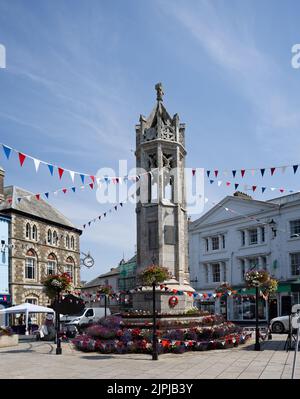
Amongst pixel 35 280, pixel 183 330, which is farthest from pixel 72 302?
pixel 35 280

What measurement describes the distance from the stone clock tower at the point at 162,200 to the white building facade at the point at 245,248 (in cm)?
1502

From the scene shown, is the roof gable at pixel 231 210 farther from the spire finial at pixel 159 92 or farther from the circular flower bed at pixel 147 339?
the circular flower bed at pixel 147 339

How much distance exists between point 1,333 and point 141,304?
6953 millimetres

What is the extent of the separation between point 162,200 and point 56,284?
230 inches

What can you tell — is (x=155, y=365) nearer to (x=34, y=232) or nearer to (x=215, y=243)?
(x=34, y=232)

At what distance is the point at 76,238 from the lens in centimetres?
4847

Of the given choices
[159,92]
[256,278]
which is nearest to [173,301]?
[256,278]

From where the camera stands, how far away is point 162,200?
21.5 meters

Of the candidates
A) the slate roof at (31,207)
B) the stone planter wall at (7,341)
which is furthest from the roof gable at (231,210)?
the stone planter wall at (7,341)

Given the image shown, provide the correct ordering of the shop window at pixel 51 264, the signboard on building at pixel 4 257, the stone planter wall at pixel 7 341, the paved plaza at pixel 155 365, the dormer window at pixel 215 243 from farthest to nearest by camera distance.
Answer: the dormer window at pixel 215 243 → the shop window at pixel 51 264 → the signboard on building at pixel 4 257 → the stone planter wall at pixel 7 341 → the paved plaza at pixel 155 365

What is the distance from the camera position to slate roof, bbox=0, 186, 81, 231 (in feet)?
127

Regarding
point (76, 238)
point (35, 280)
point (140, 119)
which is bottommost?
point (35, 280)

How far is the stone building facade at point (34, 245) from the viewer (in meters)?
37.8
